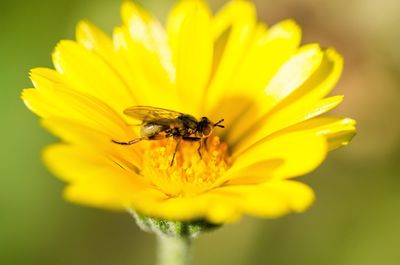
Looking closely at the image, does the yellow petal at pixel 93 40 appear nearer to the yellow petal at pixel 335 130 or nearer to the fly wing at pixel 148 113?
the fly wing at pixel 148 113

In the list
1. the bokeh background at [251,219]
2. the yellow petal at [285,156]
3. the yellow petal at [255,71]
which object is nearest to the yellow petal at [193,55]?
the yellow petal at [255,71]

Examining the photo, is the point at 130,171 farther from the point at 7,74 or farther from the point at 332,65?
the point at 7,74

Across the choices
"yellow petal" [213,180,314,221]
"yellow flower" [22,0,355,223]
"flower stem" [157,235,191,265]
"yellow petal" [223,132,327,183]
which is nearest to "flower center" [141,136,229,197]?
"yellow flower" [22,0,355,223]

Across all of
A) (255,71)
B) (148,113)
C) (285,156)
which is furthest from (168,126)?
(285,156)

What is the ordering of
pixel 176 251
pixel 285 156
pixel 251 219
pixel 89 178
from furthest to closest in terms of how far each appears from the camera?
pixel 251 219, pixel 176 251, pixel 285 156, pixel 89 178

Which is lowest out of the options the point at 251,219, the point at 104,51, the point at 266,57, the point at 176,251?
the point at 176,251

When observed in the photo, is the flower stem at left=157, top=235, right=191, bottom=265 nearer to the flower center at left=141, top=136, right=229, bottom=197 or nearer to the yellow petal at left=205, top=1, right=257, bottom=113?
the flower center at left=141, top=136, right=229, bottom=197

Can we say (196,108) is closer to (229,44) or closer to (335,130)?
(229,44)
